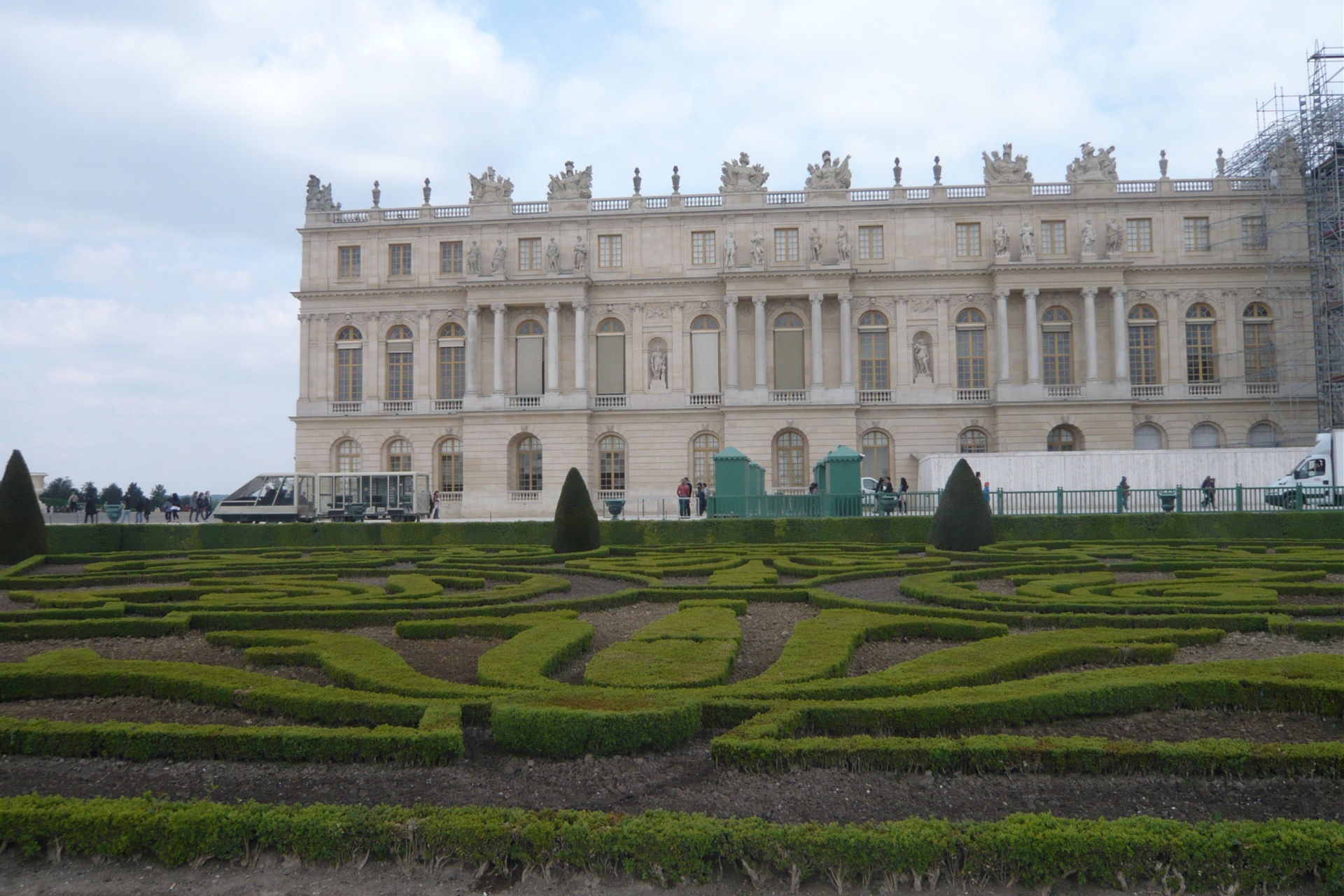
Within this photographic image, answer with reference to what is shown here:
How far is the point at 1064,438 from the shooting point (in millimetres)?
44156

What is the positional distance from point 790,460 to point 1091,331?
15.7 m

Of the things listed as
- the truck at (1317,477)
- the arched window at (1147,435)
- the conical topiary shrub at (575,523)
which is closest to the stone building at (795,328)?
the arched window at (1147,435)

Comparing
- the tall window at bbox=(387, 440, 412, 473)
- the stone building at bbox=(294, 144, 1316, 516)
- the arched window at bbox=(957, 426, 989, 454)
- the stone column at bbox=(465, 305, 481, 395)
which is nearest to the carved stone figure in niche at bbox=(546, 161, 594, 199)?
the stone building at bbox=(294, 144, 1316, 516)

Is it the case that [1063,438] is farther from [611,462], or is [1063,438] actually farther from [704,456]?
[611,462]

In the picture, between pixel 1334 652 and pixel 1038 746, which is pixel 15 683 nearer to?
pixel 1038 746

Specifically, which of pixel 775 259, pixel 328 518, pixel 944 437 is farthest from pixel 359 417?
pixel 944 437

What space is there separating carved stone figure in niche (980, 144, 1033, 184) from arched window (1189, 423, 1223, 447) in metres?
14.8

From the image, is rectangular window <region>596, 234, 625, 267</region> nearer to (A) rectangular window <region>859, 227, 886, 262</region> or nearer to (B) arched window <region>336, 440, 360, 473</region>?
(A) rectangular window <region>859, 227, 886, 262</region>

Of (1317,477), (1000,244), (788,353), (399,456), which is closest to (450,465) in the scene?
(399,456)

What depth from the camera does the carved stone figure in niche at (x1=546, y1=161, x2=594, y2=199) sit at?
46.9m

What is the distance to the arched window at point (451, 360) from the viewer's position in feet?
157

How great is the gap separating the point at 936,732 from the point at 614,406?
4064cm

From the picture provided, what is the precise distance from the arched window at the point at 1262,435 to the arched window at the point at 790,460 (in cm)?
2141

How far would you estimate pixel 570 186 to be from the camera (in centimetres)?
4703
